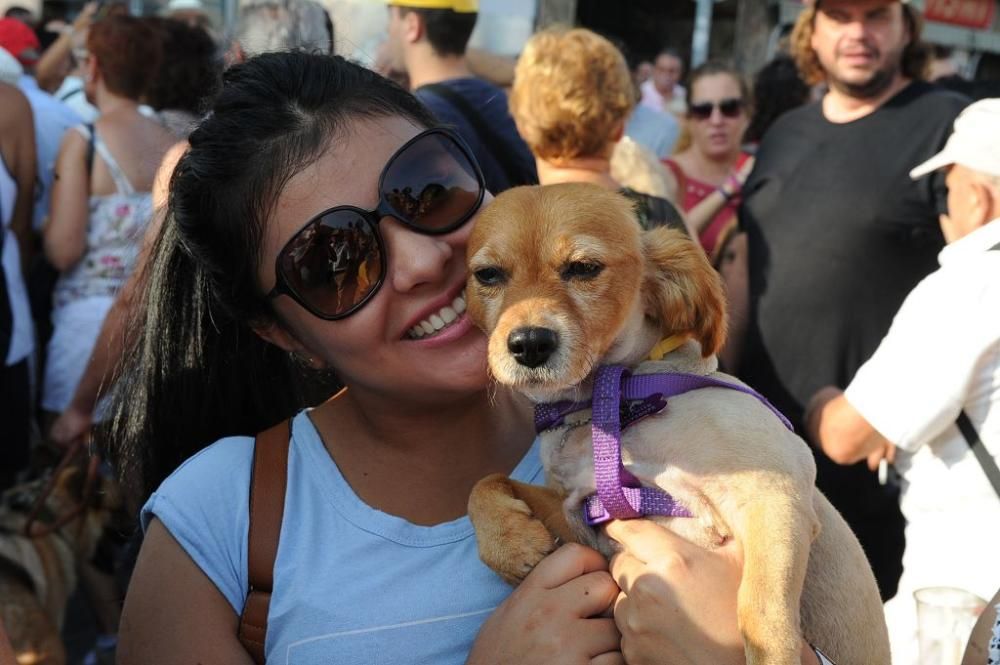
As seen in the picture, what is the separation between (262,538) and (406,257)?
0.57m

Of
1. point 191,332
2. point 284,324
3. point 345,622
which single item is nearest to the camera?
point 345,622

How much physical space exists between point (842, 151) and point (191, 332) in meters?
3.13

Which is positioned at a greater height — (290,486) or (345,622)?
(290,486)

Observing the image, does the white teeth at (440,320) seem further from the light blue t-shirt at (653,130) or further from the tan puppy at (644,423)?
the light blue t-shirt at (653,130)

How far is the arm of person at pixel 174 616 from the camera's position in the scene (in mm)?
1884

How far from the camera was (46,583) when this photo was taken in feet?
14.4

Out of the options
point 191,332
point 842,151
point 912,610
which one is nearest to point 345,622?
point 191,332

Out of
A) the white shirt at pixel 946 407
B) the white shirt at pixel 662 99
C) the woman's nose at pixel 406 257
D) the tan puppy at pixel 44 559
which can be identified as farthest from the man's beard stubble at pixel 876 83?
the white shirt at pixel 662 99

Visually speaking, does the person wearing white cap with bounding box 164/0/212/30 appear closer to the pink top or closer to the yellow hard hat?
the yellow hard hat

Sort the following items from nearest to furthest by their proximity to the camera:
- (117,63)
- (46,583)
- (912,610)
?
(912,610) → (46,583) → (117,63)

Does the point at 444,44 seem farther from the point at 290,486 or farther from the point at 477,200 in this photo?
the point at 290,486

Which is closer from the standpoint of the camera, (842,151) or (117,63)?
(842,151)

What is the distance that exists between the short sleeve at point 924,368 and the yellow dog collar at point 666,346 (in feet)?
3.52

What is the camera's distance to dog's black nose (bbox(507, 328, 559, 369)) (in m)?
1.91
